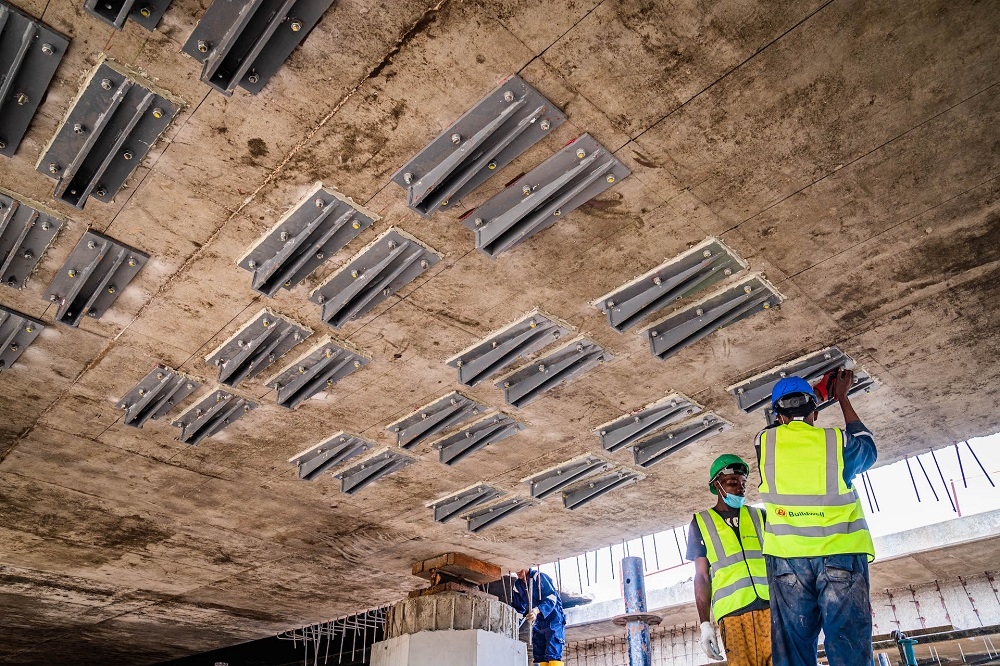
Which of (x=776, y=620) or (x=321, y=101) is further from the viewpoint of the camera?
(x=776, y=620)

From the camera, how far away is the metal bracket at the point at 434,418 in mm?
6202

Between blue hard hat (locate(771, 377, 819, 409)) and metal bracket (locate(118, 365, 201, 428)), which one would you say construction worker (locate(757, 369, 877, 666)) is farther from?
metal bracket (locate(118, 365, 201, 428))

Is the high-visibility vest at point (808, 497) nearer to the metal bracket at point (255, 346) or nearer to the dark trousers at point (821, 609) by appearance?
the dark trousers at point (821, 609)

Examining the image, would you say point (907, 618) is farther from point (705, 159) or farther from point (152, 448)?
point (152, 448)

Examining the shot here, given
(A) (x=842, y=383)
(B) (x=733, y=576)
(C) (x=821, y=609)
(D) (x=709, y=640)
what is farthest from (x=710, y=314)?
(D) (x=709, y=640)

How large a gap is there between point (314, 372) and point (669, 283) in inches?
112

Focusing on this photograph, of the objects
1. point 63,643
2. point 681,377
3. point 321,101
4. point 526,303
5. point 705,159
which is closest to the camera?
point 321,101

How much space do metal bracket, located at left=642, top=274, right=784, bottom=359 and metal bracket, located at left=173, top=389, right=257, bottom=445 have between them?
11.5ft

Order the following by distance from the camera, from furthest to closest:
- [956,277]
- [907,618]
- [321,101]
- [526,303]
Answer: [907,618]
[526,303]
[956,277]
[321,101]

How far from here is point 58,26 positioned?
3336 mm

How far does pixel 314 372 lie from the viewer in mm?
5656

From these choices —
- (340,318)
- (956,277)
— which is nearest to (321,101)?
(340,318)

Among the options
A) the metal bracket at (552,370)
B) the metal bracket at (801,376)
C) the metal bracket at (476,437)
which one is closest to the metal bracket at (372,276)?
the metal bracket at (552,370)

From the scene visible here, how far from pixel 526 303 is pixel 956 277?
9.43ft
